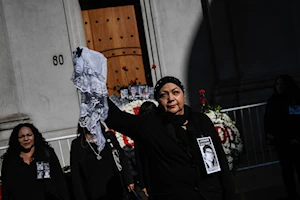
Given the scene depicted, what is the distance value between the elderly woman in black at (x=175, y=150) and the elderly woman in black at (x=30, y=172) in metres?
2.43

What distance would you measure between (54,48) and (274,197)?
4665 mm

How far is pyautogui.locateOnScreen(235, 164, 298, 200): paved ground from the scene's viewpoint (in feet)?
27.7

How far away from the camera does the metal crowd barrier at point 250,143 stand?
9.10m

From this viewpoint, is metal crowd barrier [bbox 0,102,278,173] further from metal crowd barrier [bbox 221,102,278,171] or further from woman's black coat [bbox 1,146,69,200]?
woman's black coat [bbox 1,146,69,200]

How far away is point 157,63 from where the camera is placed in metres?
10.2

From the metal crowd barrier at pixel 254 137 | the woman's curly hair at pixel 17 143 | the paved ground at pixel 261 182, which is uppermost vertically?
the woman's curly hair at pixel 17 143

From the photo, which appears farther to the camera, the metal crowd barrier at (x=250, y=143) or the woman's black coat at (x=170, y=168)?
the metal crowd barrier at (x=250, y=143)

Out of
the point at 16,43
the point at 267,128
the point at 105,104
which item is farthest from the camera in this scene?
the point at 16,43

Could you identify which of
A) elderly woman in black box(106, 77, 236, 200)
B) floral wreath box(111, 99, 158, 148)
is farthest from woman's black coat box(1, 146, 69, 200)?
elderly woman in black box(106, 77, 236, 200)

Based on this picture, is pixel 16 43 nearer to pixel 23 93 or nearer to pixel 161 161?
pixel 23 93

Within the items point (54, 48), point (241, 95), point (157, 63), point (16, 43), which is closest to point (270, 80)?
point (241, 95)

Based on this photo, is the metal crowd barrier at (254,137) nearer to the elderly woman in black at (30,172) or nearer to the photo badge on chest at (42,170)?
the elderly woman in black at (30,172)

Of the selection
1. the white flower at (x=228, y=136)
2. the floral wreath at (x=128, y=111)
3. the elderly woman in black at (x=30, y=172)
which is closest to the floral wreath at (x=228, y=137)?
the white flower at (x=228, y=136)

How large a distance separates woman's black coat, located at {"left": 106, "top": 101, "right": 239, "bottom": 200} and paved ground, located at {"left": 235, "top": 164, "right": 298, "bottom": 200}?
4.40 metres
